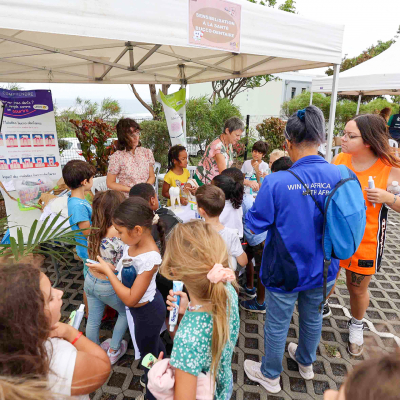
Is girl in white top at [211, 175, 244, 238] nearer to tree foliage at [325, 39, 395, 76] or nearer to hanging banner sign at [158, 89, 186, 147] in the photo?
hanging banner sign at [158, 89, 186, 147]

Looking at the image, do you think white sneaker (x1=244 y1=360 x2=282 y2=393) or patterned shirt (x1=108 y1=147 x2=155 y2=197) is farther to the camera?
patterned shirt (x1=108 y1=147 x2=155 y2=197)

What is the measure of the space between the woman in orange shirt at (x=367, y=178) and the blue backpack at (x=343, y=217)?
1.77ft

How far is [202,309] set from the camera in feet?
3.66

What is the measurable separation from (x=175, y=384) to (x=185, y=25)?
2.14 meters

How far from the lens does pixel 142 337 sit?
1.73m

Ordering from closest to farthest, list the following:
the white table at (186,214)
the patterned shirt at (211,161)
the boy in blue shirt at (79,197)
A: the boy in blue shirt at (79,197) < the white table at (186,214) < the patterned shirt at (211,161)

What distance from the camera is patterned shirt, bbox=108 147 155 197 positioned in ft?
10.6

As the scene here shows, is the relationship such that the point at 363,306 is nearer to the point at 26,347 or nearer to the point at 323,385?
the point at 323,385

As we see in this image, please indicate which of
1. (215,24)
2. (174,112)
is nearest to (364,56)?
(174,112)

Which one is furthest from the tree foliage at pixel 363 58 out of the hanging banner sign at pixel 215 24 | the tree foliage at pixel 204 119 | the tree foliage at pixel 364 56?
the hanging banner sign at pixel 215 24

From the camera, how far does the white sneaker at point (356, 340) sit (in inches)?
88.7

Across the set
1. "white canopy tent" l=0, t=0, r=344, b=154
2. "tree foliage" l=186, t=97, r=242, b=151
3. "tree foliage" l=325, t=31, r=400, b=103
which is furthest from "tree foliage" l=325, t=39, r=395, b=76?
"white canopy tent" l=0, t=0, r=344, b=154

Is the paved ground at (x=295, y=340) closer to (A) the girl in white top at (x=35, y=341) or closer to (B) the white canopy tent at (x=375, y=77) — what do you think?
(A) the girl in white top at (x=35, y=341)

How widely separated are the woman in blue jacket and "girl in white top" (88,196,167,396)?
610 millimetres
